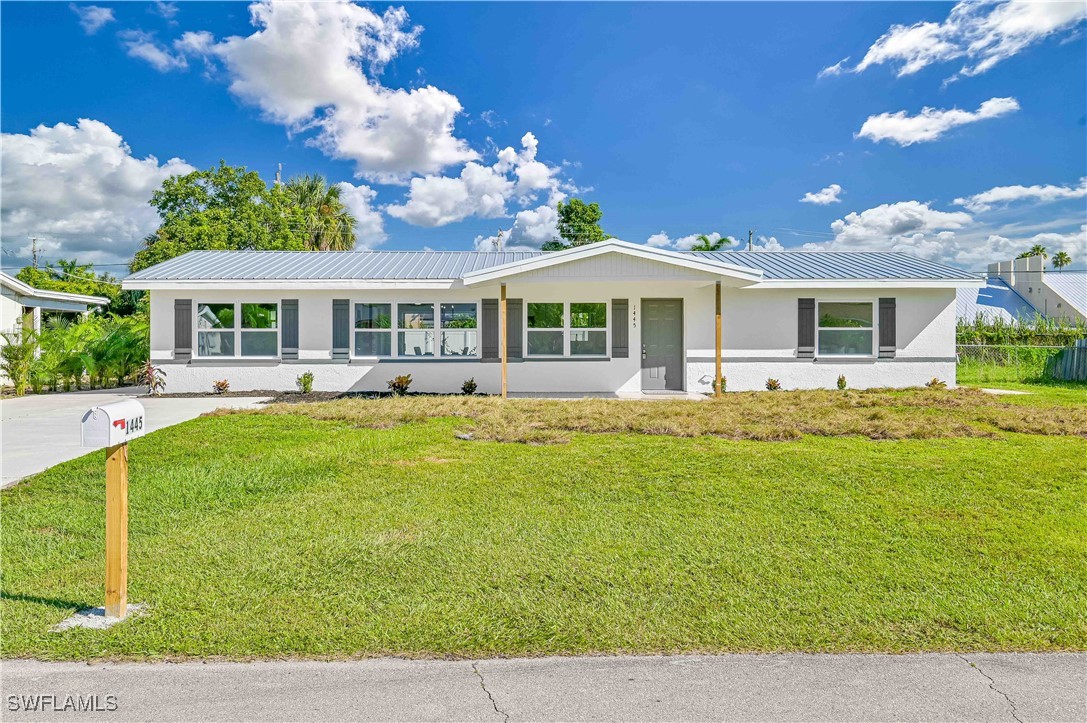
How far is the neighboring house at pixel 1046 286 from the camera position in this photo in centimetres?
3441

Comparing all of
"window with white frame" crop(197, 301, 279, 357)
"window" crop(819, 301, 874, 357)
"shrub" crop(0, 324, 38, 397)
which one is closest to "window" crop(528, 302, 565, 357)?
"window with white frame" crop(197, 301, 279, 357)

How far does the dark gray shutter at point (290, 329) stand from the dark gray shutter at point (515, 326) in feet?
17.2

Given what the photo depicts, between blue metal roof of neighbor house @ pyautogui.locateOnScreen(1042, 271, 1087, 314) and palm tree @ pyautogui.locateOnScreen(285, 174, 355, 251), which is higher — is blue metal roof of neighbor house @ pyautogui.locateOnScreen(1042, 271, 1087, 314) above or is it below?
below

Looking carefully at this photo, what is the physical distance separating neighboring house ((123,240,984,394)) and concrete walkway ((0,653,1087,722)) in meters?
11.6

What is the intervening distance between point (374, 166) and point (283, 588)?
3493 cm

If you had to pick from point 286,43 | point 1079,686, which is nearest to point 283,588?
point 1079,686

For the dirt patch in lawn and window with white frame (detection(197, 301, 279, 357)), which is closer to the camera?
the dirt patch in lawn

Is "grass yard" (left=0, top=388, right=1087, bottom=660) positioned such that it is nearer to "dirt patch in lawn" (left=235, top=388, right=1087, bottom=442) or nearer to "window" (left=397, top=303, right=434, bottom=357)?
"dirt patch in lawn" (left=235, top=388, right=1087, bottom=442)

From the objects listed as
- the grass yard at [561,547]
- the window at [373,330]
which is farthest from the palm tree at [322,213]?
the grass yard at [561,547]

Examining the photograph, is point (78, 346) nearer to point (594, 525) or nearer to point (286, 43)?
point (286, 43)

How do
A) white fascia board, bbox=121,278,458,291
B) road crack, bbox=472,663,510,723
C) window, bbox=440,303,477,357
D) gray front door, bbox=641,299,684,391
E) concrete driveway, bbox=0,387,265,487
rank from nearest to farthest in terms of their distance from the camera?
road crack, bbox=472,663,510,723
concrete driveway, bbox=0,387,265,487
white fascia board, bbox=121,278,458,291
window, bbox=440,303,477,357
gray front door, bbox=641,299,684,391

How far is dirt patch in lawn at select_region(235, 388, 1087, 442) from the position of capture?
338 inches

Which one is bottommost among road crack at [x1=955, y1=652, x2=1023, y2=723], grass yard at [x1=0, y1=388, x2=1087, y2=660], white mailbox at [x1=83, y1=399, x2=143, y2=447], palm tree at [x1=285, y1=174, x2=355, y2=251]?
road crack at [x1=955, y1=652, x2=1023, y2=723]

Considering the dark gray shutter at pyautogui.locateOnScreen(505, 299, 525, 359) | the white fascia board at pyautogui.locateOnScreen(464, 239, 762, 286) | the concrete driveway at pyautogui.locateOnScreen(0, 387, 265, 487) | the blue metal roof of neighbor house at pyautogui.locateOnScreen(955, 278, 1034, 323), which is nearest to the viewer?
the concrete driveway at pyautogui.locateOnScreen(0, 387, 265, 487)
